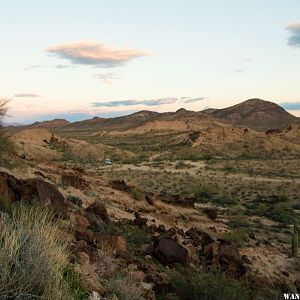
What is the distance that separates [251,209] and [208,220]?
712cm

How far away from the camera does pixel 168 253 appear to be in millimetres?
11211

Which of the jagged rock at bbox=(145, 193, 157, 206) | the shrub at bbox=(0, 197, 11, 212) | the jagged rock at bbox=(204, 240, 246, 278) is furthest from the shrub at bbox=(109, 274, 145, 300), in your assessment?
the jagged rock at bbox=(145, 193, 157, 206)

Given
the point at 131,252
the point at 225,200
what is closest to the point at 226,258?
the point at 131,252

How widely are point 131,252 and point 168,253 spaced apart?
0.88m

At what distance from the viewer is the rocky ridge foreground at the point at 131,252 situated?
26.2 ft

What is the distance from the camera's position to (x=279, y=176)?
42.5 metres

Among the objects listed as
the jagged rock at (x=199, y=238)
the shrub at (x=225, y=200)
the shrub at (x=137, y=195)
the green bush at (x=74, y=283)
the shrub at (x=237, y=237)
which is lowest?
the shrub at (x=225, y=200)

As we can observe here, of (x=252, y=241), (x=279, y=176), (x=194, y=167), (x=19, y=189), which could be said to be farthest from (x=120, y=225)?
(x=194, y=167)

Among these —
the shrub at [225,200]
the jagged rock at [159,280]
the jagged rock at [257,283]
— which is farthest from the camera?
the shrub at [225,200]

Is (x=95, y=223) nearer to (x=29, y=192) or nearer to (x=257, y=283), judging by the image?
(x=29, y=192)

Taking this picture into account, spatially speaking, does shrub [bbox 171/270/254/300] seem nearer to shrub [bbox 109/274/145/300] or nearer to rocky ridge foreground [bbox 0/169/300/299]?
rocky ridge foreground [bbox 0/169/300/299]

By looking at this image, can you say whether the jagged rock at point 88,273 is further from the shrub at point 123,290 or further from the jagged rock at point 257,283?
the jagged rock at point 257,283

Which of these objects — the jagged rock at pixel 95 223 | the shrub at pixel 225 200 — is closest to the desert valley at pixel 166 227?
the jagged rock at pixel 95 223

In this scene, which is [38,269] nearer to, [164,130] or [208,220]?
[208,220]
